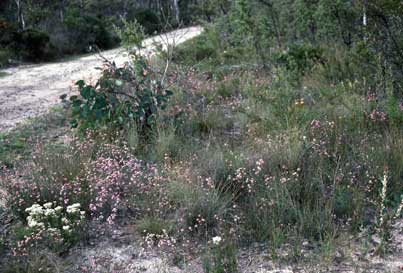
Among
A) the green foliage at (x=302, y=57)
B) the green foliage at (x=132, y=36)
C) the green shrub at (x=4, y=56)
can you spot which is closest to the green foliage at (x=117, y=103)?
the green foliage at (x=132, y=36)

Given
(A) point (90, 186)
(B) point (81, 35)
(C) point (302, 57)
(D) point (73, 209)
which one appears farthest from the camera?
(B) point (81, 35)

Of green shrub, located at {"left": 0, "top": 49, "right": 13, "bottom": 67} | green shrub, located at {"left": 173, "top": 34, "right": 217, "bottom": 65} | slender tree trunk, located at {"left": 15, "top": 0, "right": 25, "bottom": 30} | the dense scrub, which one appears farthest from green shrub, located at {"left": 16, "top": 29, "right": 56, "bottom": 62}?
the dense scrub

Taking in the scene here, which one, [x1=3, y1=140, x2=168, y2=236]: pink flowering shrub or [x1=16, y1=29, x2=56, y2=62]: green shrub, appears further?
[x1=16, y1=29, x2=56, y2=62]: green shrub

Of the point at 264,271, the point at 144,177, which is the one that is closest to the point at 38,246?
the point at 144,177

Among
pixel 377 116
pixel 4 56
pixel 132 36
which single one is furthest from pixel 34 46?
pixel 377 116

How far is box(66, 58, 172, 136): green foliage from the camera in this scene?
512 cm

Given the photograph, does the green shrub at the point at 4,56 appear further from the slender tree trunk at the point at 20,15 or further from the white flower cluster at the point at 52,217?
the white flower cluster at the point at 52,217

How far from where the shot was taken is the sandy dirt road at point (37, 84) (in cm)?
773

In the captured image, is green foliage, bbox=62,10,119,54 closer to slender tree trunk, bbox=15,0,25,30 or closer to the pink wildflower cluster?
slender tree trunk, bbox=15,0,25,30

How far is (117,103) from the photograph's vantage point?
5.35m

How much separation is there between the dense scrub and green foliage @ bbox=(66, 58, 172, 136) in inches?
0.6

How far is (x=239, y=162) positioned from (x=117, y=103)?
166 cm

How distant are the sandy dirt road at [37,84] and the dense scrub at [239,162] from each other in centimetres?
114

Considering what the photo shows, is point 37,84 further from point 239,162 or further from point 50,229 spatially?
point 50,229
